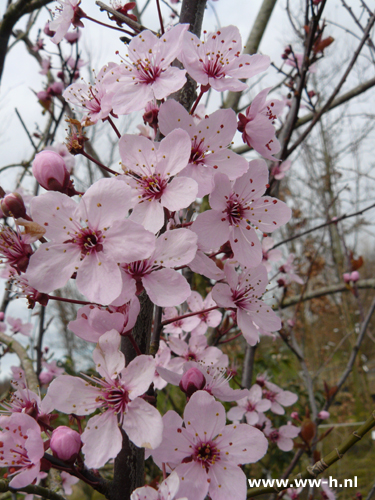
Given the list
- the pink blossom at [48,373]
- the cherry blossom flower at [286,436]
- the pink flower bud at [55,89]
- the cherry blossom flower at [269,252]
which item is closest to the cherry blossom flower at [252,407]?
the cherry blossom flower at [286,436]

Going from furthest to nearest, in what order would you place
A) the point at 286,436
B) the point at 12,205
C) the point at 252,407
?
the point at 286,436 < the point at 252,407 < the point at 12,205

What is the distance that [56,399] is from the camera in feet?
2.13

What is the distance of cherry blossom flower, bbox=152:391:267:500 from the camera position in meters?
0.67

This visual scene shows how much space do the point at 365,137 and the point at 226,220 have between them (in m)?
9.16

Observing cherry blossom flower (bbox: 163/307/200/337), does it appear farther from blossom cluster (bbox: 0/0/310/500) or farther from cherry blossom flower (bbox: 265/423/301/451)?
cherry blossom flower (bbox: 265/423/301/451)

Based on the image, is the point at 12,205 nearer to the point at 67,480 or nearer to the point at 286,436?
the point at 67,480

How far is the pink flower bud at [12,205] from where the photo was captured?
0.72 metres

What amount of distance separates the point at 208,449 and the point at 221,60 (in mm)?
936

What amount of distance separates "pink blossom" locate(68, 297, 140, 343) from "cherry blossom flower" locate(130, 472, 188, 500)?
279mm

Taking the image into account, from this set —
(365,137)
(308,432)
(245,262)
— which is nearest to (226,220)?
(245,262)

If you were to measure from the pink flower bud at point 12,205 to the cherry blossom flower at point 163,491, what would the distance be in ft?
1.94

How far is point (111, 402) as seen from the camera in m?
0.69

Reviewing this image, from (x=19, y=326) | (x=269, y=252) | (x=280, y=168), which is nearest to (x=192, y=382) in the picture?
(x=269, y=252)

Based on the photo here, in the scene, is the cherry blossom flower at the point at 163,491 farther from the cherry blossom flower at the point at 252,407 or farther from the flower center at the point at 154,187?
the cherry blossom flower at the point at 252,407
